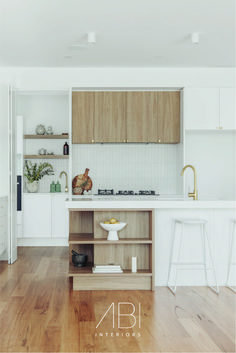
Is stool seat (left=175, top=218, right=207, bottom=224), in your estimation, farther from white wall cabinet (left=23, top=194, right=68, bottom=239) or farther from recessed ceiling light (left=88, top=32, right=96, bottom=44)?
white wall cabinet (left=23, top=194, right=68, bottom=239)

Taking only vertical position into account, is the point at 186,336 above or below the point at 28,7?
below

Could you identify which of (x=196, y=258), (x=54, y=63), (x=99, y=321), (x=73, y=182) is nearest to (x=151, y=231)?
(x=196, y=258)

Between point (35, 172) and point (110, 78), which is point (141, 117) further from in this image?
point (35, 172)

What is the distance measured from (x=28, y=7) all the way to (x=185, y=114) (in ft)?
9.34

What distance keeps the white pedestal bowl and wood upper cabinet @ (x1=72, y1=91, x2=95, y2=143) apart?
7.35 ft

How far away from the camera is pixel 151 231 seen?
414 cm

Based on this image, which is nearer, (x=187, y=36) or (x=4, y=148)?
(x=187, y=36)

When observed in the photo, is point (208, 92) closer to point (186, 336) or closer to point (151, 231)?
point (151, 231)

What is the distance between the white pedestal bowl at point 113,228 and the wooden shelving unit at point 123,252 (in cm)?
6

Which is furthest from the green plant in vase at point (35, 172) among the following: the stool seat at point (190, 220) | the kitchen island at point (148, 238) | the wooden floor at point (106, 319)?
the stool seat at point (190, 220)

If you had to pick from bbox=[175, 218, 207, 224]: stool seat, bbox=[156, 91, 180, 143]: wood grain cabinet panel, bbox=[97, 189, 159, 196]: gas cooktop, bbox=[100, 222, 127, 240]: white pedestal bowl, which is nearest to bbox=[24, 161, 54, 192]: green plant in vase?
bbox=[97, 189, 159, 196]: gas cooktop

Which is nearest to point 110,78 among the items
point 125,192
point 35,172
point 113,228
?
point 125,192

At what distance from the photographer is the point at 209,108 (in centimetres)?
596

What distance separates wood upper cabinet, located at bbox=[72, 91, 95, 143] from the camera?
6070mm
